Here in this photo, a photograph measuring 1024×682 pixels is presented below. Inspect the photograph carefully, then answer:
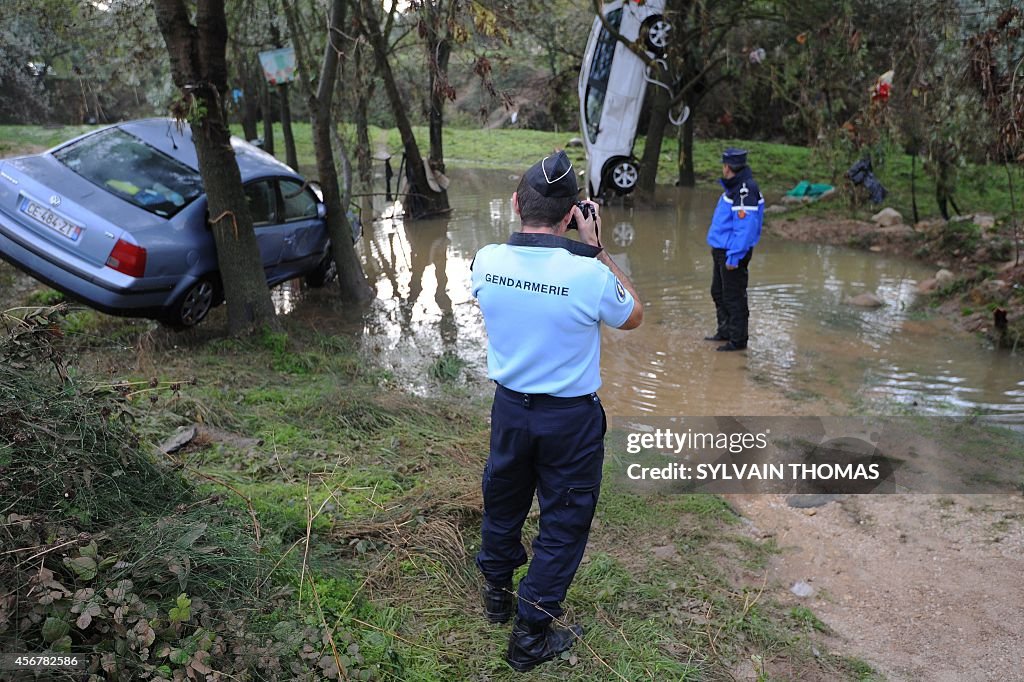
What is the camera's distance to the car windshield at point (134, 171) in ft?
23.7

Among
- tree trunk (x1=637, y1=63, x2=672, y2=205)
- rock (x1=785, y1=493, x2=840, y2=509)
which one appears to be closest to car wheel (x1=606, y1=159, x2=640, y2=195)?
tree trunk (x1=637, y1=63, x2=672, y2=205)

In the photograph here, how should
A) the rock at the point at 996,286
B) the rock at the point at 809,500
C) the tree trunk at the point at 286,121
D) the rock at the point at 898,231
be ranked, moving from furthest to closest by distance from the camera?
1. the tree trunk at the point at 286,121
2. the rock at the point at 898,231
3. the rock at the point at 996,286
4. the rock at the point at 809,500

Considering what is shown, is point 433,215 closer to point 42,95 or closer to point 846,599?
point 846,599

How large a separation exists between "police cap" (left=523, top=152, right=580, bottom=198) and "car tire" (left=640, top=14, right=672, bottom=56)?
11192 millimetres

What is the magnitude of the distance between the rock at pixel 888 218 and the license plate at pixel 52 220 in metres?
11.9

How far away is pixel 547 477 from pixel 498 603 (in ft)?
2.32

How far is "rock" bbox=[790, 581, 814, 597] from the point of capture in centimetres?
410

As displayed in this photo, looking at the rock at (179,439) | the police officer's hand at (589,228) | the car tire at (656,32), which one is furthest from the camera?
the car tire at (656,32)

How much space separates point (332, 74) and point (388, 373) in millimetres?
3586

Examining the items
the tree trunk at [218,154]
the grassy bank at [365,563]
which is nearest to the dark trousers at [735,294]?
the grassy bank at [365,563]

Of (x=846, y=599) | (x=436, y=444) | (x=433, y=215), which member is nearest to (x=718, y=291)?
(x=436, y=444)

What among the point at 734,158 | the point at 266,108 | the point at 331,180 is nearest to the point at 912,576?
the point at 734,158

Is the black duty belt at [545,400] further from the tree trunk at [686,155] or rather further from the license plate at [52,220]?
the tree trunk at [686,155]

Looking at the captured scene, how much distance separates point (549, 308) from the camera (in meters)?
3.06
